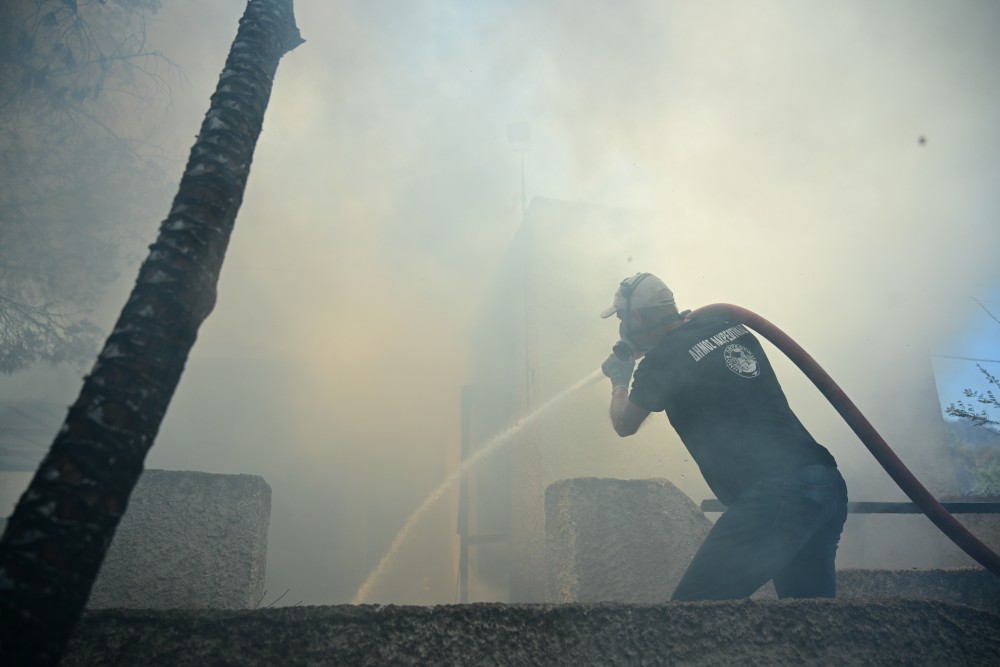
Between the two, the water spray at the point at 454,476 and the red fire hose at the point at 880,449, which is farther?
the water spray at the point at 454,476

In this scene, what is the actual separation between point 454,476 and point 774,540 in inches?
427

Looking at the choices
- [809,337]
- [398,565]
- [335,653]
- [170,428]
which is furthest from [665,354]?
[170,428]

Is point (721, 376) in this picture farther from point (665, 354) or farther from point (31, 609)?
point (31, 609)

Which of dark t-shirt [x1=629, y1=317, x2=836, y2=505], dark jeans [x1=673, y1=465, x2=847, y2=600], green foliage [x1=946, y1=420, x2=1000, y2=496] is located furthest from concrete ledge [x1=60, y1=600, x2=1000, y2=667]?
green foliage [x1=946, y1=420, x2=1000, y2=496]

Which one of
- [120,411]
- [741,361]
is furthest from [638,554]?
[120,411]

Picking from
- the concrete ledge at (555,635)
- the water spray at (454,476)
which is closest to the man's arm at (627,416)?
the concrete ledge at (555,635)

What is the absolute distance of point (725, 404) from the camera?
2469 millimetres

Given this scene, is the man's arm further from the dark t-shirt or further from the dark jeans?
the dark jeans

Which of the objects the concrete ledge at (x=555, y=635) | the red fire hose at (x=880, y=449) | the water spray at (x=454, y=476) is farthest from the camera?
the water spray at (x=454, y=476)

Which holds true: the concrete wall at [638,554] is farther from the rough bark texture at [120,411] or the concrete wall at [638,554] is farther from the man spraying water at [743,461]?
the rough bark texture at [120,411]

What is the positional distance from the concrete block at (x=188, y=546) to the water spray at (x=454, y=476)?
5312 mm

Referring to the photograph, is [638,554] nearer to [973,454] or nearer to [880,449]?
[880,449]

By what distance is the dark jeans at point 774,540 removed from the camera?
82.5 inches

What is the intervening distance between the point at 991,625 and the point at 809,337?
23.1 ft
